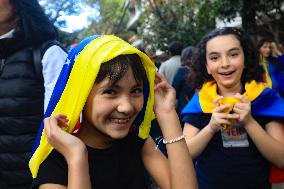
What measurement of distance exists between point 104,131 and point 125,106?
0.14 metres

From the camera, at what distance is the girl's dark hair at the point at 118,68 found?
1544 millimetres

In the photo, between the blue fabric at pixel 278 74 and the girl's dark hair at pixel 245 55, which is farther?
the blue fabric at pixel 278 74

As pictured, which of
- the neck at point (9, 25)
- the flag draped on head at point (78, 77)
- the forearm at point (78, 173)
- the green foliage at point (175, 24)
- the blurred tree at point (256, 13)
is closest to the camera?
the forearm at point (78, 173)

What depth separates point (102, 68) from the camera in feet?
5.06

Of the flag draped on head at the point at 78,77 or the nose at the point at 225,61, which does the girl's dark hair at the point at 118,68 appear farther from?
the nose at the point at 225,61

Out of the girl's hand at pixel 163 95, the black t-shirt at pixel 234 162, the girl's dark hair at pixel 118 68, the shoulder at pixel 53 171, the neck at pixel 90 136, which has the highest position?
the girl's dark hair at pixel 118 68

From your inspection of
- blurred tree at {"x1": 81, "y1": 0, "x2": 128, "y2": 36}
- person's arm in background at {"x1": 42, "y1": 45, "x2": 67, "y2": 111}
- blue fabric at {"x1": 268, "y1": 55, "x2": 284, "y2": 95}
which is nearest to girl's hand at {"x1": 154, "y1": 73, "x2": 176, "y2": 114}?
person's arm in background at {"x1": 42, "y1": 45, "x2": 67, "y2": 111}

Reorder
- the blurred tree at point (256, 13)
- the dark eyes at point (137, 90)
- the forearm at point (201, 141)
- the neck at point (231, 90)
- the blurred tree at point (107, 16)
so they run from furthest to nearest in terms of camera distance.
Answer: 1. the blurred tree at point (107, 16)
2. the blurred tree at point (256, 13)
3. the neck at point (231, 90)
4. the forearm at point (201, 141)
5. the dark eyes at point (137, 90)

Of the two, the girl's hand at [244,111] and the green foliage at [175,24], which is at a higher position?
the green foliage at [175,24]

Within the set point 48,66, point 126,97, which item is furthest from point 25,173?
point 126,97

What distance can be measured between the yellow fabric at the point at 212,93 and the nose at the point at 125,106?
82 centimetres

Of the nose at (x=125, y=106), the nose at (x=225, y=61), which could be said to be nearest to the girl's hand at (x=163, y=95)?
the nose at (x=125, y=106)

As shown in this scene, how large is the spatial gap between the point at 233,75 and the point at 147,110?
0.64m

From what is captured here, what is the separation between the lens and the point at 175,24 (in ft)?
46.4
